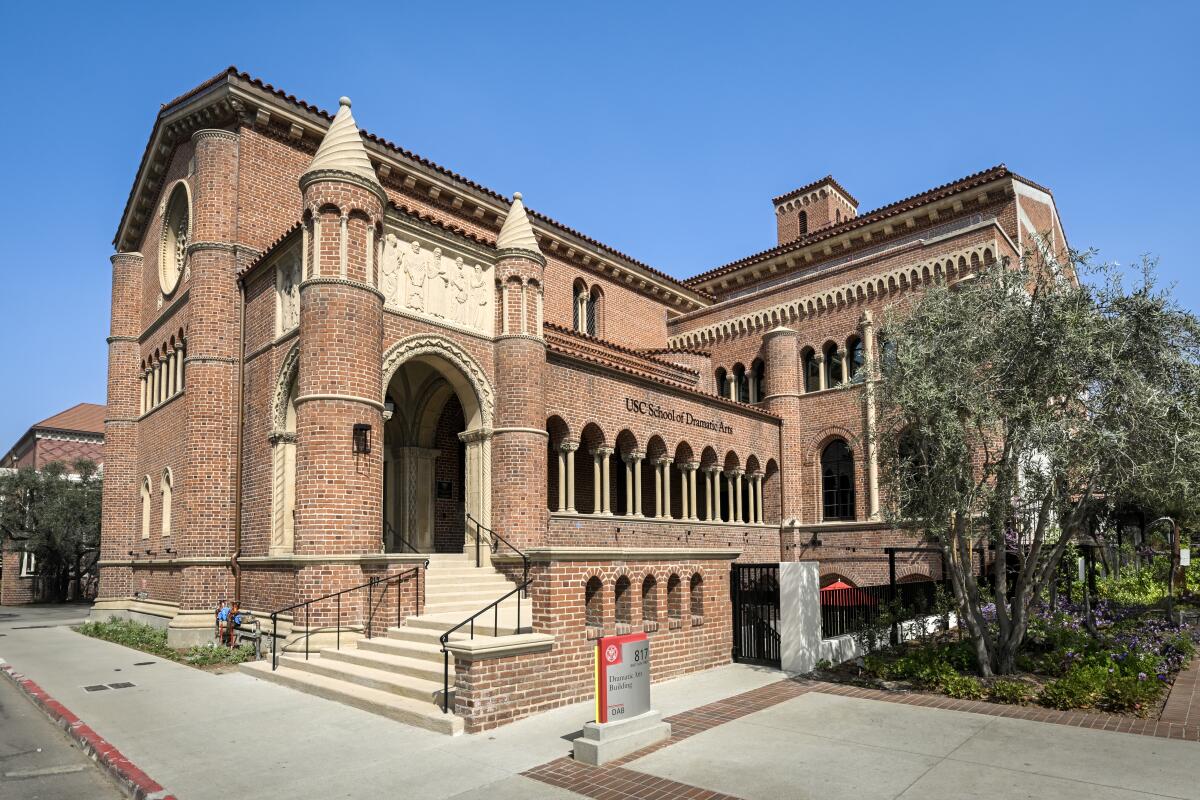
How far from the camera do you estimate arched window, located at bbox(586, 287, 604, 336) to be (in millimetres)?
27078

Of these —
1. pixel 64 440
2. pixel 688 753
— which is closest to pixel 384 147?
pixel 688 753

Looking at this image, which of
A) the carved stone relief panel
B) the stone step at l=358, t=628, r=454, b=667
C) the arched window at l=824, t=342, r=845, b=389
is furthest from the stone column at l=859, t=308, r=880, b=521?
the stone step at l=358, t=628, r=454, b=667

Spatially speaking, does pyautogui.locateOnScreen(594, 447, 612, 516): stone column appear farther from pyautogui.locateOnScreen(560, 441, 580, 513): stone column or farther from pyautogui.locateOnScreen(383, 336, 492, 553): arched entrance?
pyautogui.locateOnScreen(383, 336, 492, 553): arched entrance

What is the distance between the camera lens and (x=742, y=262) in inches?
1188

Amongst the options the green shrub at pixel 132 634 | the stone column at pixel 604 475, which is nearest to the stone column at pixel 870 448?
the stone column at pixel 604 475

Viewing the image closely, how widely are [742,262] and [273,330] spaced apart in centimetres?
1869

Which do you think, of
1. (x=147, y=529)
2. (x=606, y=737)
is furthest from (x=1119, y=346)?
(x=147, y=529)

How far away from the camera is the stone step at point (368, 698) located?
8.94 meters

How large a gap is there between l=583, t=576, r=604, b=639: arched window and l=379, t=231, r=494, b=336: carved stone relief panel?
22.7ft

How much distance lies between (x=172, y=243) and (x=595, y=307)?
12.6 m

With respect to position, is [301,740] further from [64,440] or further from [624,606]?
[64,440]

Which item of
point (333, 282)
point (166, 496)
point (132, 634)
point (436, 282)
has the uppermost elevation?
point (436, 282)

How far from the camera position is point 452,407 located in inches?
771

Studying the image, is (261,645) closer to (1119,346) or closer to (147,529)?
(147,529)
